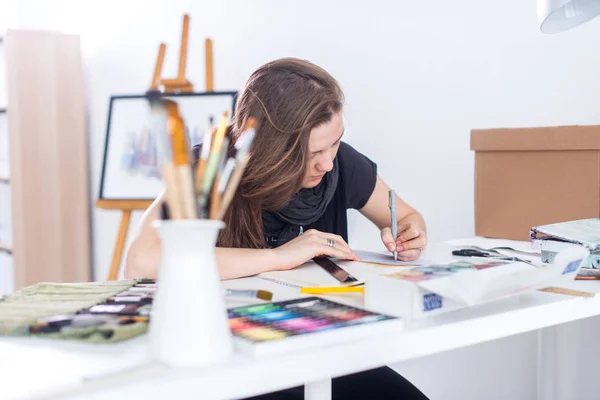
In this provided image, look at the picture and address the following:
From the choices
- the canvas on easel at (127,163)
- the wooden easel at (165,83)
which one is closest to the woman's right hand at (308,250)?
the wooden easel at (165,83)

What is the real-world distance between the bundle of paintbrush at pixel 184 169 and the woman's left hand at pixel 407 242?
666mm

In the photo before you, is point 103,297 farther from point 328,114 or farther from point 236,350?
point 328,114

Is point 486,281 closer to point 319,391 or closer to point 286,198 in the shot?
point 319,391

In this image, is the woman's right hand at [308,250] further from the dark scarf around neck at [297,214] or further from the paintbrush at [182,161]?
the paintbrush at [182,161]

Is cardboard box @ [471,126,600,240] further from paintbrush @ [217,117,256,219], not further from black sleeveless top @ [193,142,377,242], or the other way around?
paintbrush @ [217,117,256,219]

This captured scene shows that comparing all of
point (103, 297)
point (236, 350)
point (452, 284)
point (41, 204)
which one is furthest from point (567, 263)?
point (41, 204)

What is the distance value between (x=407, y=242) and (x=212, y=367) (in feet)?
2.45

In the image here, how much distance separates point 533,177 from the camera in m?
1.46

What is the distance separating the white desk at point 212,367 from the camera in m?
0.53

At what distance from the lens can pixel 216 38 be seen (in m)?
2.72

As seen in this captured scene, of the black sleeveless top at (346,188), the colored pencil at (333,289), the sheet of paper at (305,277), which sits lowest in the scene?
the sheet of paper at (305,277)

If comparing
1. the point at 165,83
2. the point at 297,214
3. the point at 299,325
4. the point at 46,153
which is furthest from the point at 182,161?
the point at 46,153

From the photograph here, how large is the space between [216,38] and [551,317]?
2166 millimetres

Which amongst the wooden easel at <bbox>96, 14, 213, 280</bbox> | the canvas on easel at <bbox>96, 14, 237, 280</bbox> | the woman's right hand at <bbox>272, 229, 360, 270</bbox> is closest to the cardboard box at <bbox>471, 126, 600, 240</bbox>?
the woman's right hand at <bbox>272, 229, 360, 270</bbox>
